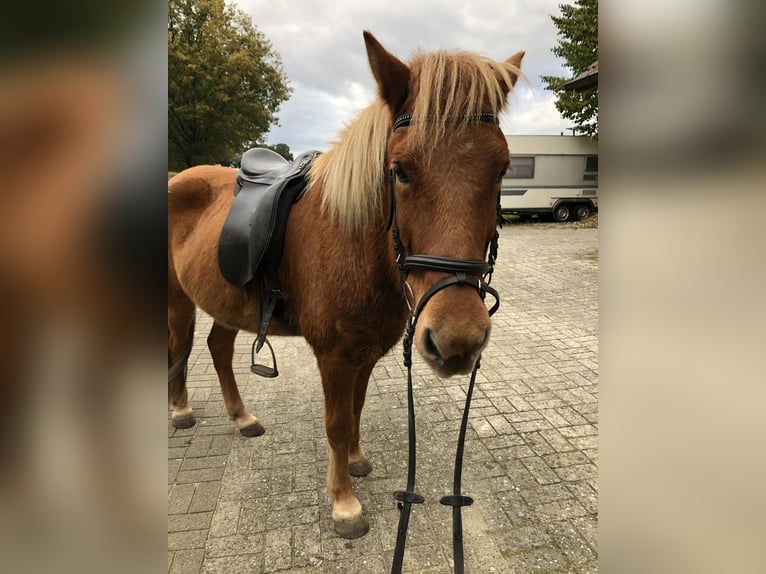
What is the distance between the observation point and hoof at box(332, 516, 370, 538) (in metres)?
2.24

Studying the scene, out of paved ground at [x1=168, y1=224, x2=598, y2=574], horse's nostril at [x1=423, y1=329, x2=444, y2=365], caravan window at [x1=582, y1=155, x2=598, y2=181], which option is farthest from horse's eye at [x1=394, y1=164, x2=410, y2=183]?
Answer: caravan window at [x1=582, y1=155, x2=598, y2=181]

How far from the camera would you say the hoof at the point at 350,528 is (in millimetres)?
2238

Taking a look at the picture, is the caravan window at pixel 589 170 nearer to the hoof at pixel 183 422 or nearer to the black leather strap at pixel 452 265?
the hoof at pixel 183 422

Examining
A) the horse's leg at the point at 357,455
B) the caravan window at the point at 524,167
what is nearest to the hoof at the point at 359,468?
the horse's leg at the point at 357,455

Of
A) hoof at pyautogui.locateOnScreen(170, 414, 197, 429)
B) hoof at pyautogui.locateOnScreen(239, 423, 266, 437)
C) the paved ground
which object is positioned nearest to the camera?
the paved ground

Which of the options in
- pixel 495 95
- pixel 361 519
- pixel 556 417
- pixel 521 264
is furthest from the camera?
pixel 521 264

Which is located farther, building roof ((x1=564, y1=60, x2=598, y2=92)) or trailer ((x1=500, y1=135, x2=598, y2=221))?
trailer ((x1=500, y1=135, x2=598, y2=221))

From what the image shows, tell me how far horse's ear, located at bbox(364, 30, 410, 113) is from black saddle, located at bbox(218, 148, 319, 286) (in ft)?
3.02

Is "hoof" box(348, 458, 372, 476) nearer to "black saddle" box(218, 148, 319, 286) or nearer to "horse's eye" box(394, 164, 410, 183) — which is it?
"black saddle" box(218, 148, 319, 286)

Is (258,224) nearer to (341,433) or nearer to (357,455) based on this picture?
(341,433)
